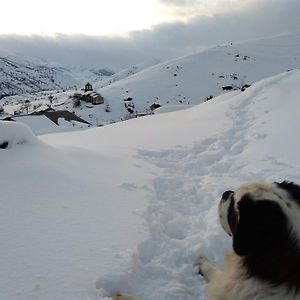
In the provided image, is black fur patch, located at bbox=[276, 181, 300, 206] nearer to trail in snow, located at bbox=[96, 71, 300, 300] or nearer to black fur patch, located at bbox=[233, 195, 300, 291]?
black fur patch, located at bbox=[233, 195, 300, 291]

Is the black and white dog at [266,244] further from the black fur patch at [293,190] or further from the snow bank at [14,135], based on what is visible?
the snow bank at [14,135]

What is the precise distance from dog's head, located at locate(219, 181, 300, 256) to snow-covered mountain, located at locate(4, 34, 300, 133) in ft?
216

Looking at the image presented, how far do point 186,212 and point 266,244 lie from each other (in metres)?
3.54

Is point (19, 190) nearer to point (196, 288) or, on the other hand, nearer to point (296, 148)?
point (196, 288)

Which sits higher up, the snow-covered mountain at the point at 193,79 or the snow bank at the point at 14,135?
the snow bank at the point at 14,135

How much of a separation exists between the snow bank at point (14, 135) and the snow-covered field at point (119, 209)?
1.0 inches

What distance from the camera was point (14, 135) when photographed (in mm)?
8477

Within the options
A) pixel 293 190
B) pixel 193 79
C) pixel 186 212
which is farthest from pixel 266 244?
pixel 193 79

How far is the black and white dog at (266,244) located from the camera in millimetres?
2879

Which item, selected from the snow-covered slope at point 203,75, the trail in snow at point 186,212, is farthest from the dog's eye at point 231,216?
the snow-covered slope at point 203,75

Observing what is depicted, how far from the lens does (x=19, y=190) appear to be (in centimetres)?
586

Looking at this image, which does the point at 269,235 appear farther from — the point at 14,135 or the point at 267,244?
the point at 14,135

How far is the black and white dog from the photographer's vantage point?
288cm

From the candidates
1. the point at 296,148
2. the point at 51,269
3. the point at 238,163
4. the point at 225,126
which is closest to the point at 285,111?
the point at 225,126
